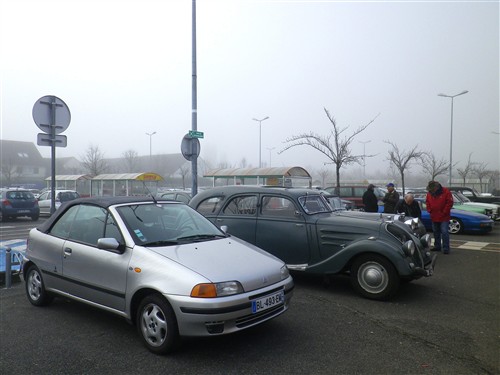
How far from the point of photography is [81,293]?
4652 mm

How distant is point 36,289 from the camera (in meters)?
5.45

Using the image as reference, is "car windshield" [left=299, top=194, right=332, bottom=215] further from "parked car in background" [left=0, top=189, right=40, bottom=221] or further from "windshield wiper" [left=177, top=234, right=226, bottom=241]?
"parked car in background" [left=0, top=189, right=40, bottom=221]

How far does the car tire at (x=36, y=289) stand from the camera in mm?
5321

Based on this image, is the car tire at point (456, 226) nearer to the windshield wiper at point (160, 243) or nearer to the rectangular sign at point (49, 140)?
the windshield wiper at point (160, 243)

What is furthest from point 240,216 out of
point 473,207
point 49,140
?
point 473,207

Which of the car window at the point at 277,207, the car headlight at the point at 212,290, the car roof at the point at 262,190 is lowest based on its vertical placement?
the car headlight at the point at 212,290

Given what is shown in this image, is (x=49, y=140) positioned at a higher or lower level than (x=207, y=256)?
higher

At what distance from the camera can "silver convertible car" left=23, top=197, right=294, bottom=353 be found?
3715mm

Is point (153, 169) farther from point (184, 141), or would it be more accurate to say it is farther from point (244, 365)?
point (244, 365)

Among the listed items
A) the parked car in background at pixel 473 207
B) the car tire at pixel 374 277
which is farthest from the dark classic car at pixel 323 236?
the parked car in background at pixel 473 207

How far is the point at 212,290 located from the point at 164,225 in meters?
1.42

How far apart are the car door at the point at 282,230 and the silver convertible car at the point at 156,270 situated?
1.66m

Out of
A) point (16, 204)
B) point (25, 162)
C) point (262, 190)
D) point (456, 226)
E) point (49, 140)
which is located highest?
point (25, 162)

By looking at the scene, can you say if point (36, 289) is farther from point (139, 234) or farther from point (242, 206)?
point (242, 206)
